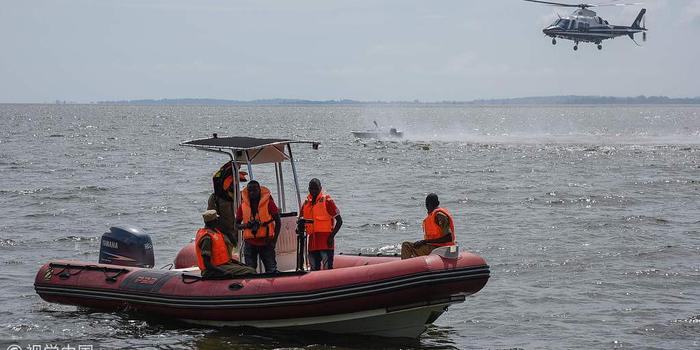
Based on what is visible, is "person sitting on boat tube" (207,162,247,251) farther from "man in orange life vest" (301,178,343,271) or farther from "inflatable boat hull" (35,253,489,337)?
"man in orange life vest" (301,178,343,271)

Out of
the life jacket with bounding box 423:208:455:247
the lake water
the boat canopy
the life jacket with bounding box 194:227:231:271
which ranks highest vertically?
the boat canopy

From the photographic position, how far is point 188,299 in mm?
11078

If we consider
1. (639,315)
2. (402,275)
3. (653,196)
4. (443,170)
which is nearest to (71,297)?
(402,275)

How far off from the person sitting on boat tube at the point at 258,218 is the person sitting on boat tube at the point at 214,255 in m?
0.25

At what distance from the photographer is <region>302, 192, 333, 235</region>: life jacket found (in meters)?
11.0

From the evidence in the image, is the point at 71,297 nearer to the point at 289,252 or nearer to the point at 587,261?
the point at 289,252

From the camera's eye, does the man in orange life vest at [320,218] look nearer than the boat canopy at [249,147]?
Yes

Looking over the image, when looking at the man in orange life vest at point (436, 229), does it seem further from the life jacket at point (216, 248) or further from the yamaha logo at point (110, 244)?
the yamaha logo at point (110, 244)

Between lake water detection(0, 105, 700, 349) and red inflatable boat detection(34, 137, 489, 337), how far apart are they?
25 cm

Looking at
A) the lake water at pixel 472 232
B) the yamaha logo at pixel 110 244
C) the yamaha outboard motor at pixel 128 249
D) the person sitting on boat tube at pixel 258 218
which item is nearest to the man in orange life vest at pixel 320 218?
the person sitting on boat tube at pixel 258 218

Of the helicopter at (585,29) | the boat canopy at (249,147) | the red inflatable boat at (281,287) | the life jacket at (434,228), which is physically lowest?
the red inflatable boat at (281,287)

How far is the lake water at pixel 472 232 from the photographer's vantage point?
456 inches

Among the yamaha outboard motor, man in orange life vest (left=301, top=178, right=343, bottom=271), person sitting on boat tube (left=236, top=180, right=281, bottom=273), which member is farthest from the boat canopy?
the yamaha outboard motor

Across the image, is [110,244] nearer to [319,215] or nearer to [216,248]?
[216,248]
